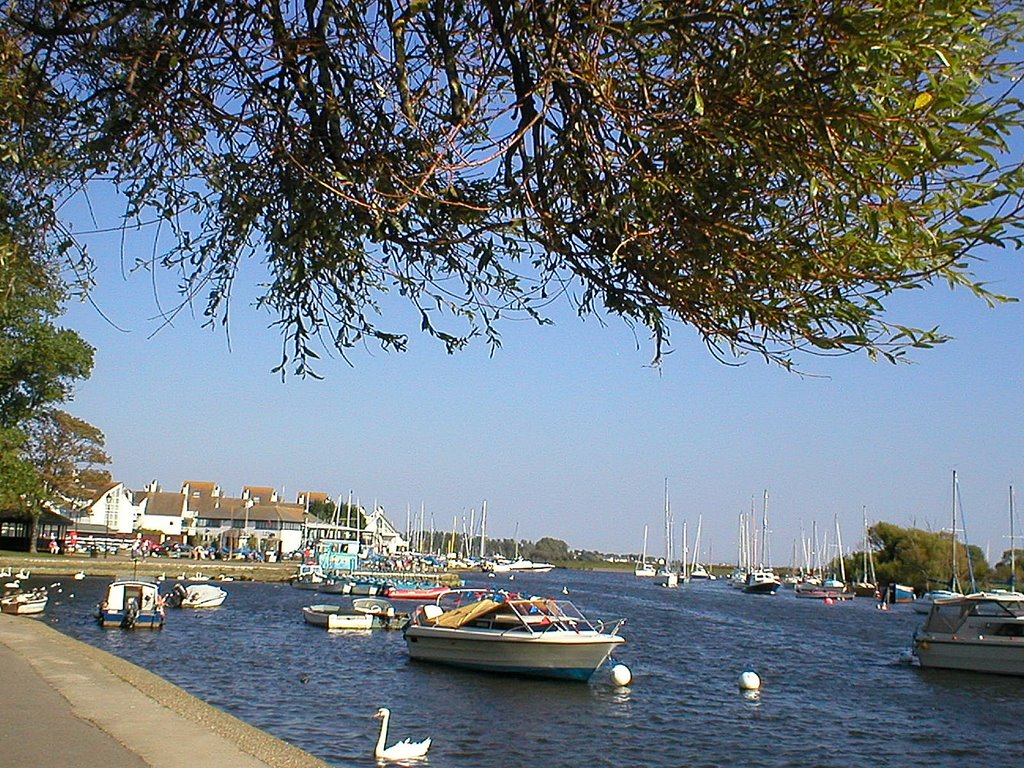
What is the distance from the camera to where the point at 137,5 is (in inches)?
247

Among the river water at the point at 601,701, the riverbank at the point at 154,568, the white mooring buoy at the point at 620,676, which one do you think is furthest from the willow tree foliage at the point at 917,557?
the white mooring buoy at the point at 620,676

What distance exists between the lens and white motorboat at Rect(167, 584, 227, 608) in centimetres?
5141

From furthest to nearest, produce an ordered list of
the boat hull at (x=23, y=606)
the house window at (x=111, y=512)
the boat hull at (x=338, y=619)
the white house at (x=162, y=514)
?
the white house at (x=162, y=514), the house window at (x=111, y=512), the boat hull at (x=338, y=619), the boat hull at (x=23, y=606)

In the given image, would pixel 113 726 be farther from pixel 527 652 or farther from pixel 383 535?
pixel 383 535

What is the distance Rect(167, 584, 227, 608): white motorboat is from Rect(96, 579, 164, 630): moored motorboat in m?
9.29

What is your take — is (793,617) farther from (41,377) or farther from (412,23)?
(412,23)

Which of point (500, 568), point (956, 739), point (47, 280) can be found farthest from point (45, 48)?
point (500, 568)

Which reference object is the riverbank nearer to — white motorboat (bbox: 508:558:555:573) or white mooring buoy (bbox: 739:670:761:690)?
white mooring buoy (bbox: 739:670:761:690)

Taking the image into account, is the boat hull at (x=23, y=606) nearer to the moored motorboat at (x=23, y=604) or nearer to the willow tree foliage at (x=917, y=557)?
the moored motorboat at (x=23, y=604)

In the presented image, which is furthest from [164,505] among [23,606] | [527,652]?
[527,652]

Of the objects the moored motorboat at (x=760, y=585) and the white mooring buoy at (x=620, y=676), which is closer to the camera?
the white mooring buoy at (x=620, y=676)

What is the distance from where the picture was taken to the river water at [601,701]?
22.2m

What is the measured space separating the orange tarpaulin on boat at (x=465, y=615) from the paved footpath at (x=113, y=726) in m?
17.8

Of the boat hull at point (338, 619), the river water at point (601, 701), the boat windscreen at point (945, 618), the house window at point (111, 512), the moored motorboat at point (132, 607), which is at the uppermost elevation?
the house window at point (111, 512)
